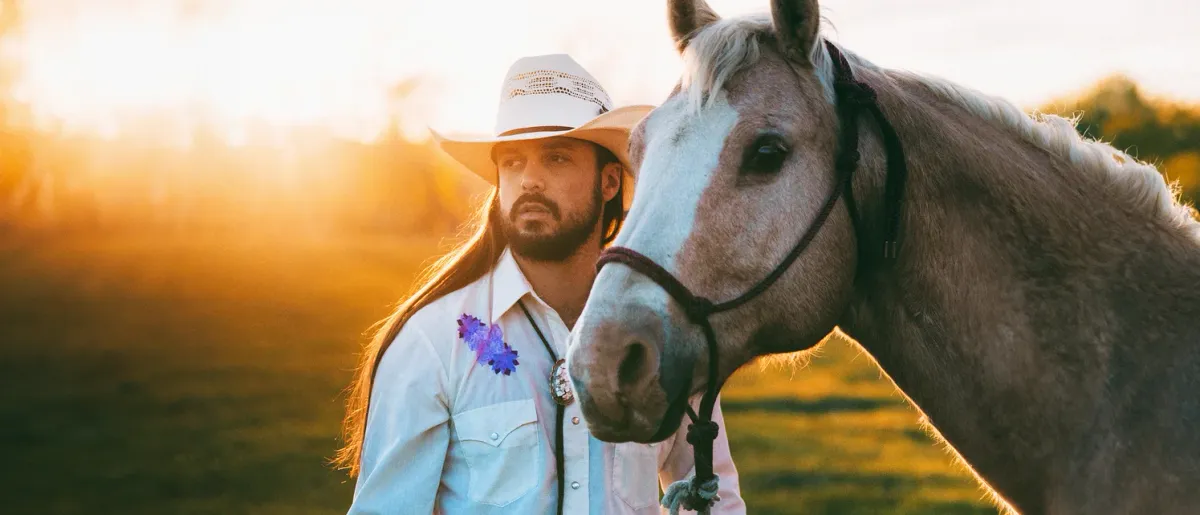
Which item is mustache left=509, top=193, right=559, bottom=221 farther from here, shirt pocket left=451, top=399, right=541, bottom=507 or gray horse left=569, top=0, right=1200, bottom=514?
gray horse left=569, top=0, right=1200, bottom=514

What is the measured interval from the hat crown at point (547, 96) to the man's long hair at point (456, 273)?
158mm

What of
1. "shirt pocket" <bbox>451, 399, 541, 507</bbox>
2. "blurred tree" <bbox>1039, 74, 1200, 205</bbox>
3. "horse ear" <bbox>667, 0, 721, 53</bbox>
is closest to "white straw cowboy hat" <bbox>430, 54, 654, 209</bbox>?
"horse ear" <bbox>667, 0, 721, 53</bbox>

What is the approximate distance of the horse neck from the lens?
2.02 m

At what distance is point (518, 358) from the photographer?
9.18 feet

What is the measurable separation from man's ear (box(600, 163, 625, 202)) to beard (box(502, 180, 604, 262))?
177 millimetres

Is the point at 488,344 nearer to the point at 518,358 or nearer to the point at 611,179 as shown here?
the point at 518,358

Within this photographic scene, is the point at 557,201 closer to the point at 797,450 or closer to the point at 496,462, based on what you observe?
the point at 496,462

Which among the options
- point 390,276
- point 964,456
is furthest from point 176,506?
point 390,276

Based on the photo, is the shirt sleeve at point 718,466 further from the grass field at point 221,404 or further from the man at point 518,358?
the grass field at point 221,404

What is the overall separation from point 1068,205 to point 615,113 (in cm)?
127

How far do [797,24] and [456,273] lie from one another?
148 centimetres

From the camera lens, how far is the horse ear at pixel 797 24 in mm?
2102

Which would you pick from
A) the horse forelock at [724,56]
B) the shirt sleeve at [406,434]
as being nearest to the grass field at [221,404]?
the shirt sleeve at [406,434]

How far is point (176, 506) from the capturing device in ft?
23.5
